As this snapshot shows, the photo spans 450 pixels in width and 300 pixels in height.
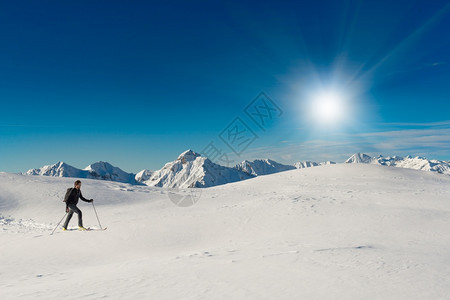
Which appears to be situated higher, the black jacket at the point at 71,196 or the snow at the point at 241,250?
the black jacket at the point at 71,196

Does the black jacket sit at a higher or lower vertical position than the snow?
higher

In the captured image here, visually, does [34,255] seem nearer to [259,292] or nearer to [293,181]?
[259,292]

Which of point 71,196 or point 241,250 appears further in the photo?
point 71,196

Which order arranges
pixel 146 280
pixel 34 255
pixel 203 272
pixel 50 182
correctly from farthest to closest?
pixel 50 182
pixel 34 255
pixel 203 272
pixel 146 280

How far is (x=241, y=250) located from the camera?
317 inches

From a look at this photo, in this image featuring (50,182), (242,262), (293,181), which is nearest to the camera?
(242,262)

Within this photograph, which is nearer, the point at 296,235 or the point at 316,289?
the point at 316,289

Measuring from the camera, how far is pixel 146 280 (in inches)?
217

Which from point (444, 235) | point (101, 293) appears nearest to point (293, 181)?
point (444, 235)

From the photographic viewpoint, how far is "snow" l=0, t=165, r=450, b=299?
5008mm

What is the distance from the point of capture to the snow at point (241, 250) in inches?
197

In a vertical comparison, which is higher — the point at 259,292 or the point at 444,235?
the point at 444,235

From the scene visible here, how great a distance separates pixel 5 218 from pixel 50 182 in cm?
966

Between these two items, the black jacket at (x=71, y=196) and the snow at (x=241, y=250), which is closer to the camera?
the snow at (x=241, y=250)
